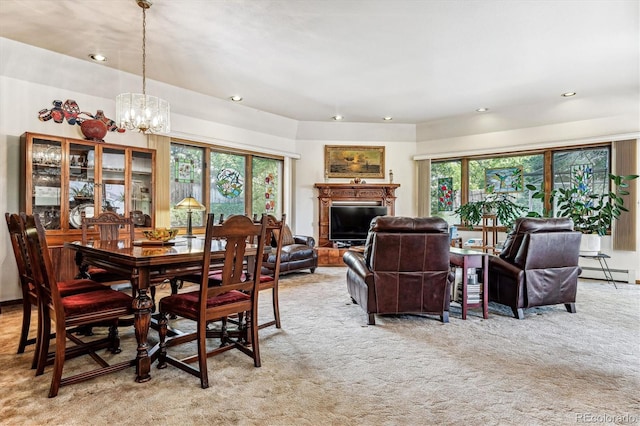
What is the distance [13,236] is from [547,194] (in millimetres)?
7295

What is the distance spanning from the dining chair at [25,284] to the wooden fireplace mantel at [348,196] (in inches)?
199

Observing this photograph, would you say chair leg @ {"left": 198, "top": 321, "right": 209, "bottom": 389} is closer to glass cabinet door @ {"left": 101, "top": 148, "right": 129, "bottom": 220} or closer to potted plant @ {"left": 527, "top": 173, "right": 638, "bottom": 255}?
glass cabinet door @ {"left": 101, "top": 148, "right": 129, "bottom": 220}

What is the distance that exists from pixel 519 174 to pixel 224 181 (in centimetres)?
548

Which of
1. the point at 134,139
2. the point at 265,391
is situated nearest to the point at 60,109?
the point at 134,139

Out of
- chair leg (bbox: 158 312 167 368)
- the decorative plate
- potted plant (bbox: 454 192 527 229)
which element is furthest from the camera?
potted plant (bbox: 454 192 527 229)

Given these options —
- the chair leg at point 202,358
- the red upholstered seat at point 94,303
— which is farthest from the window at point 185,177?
the chair leg at point 202,358

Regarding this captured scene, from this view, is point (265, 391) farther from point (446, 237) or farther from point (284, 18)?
point (284, 18)

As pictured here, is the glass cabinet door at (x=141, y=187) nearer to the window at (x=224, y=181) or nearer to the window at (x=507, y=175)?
the window at (x=224, y=181)

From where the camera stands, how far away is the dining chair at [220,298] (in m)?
2.17

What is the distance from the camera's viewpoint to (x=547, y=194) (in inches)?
252

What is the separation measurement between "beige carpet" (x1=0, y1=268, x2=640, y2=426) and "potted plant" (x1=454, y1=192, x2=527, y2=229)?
307cm

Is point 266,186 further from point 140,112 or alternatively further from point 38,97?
point 140,112

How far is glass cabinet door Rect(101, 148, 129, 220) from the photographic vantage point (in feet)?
14.8

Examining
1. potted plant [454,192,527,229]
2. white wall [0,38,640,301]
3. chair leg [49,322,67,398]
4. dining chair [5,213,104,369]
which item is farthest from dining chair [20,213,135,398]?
potted plant [454,192,527,229]
